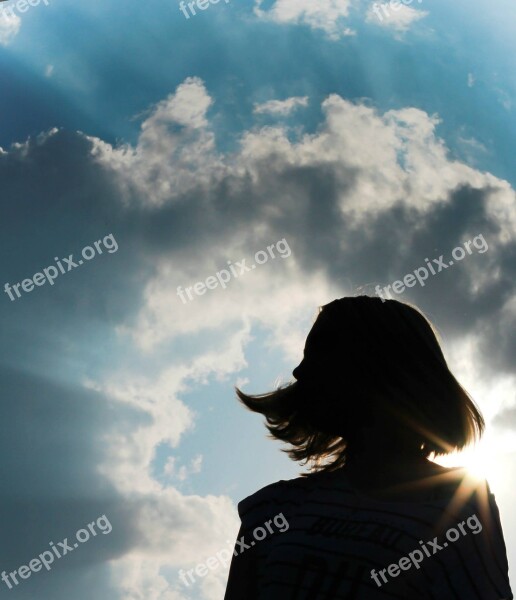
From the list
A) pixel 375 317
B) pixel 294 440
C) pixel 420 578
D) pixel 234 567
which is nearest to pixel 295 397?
pixel 294 440

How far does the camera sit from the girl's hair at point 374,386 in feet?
11.9

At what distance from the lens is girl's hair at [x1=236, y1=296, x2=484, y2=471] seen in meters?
3.63

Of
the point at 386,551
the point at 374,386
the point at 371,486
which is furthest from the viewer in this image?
the point at 374,386

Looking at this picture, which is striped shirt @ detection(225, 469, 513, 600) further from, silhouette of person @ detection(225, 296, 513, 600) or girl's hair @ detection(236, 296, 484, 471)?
girl's hair @ detection(236, 296, 484, 471)

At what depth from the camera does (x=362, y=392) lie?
3766 mm

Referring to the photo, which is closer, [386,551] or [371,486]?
[386,551]

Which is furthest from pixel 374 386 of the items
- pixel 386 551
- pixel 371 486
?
pixel 386 551

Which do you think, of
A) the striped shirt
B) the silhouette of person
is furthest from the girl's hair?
the striped shirt

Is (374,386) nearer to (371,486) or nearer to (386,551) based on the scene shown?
(371,486)

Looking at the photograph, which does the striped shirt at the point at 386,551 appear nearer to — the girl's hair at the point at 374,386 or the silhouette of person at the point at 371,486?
the silhouette of person at the point at 371,486

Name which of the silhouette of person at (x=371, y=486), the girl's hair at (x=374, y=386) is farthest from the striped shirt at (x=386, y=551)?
the girl's hair at (x=374, y=386)

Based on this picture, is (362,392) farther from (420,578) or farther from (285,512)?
(420,578)

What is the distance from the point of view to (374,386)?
3.75 metres

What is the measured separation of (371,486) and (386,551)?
0.47 meters
